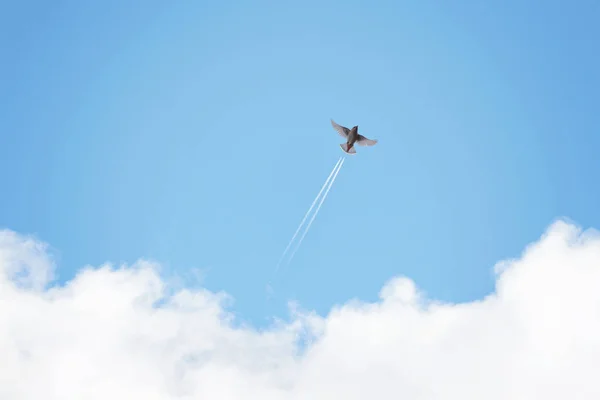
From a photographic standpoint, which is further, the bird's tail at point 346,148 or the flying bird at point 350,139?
the bird's tail at point 346,148

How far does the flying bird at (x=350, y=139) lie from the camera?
153 meters

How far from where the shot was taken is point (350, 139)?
153625mm

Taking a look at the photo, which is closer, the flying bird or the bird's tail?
the flying bird

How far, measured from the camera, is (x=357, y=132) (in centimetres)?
15275

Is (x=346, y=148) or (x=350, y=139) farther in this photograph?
(x=346, y=148)

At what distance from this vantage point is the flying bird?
153 meters
